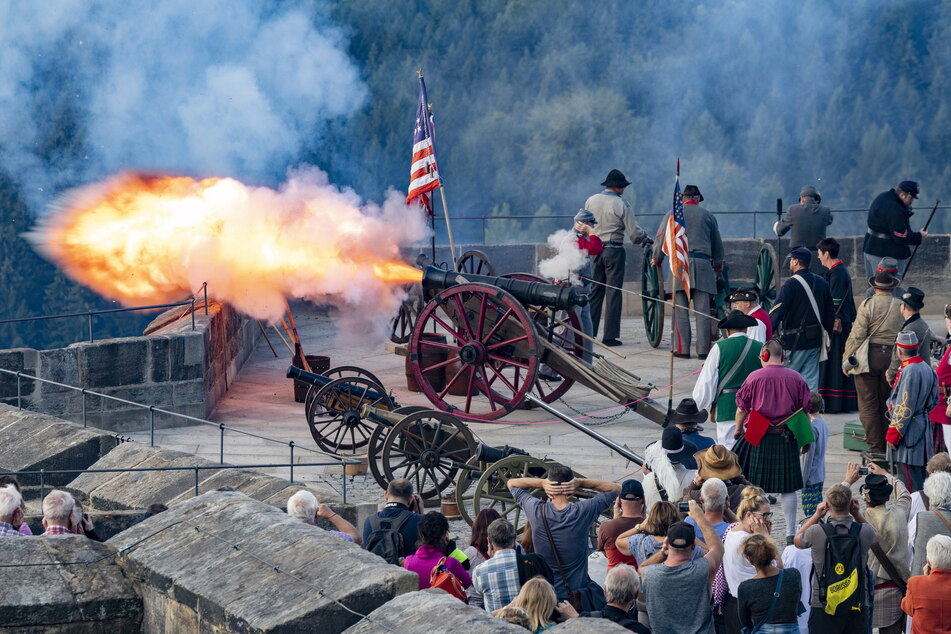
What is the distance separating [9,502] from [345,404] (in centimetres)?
421

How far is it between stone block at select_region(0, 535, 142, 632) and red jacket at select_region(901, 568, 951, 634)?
2.89m

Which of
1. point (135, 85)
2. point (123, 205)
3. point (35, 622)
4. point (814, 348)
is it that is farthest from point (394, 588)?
point (135, 85)

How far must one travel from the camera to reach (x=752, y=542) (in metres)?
5.72

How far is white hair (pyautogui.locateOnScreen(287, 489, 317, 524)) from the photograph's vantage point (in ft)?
Result: 21.6

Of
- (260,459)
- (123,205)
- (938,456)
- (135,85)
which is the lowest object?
(260,459)

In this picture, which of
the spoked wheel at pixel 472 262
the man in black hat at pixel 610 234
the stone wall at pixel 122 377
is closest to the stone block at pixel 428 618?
the stone wall at pixel 122 377

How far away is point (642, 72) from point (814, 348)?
21850 mm

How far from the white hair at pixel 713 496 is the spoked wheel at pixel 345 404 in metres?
4.44

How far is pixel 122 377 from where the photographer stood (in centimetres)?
1198

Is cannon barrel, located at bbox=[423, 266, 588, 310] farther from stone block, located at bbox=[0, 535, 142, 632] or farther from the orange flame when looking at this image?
stone block, located at bbox=[0, 535, 142, 632]

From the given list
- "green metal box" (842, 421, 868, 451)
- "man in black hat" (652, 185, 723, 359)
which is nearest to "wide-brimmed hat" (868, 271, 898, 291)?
"green metal box" (842, 421, 868, 451)

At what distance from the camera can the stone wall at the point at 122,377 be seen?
1173 cm

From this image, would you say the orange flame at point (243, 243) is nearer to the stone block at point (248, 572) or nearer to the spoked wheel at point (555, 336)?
the spoked wheel at point (555, 336)

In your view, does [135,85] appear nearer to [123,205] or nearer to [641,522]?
[123,205]
